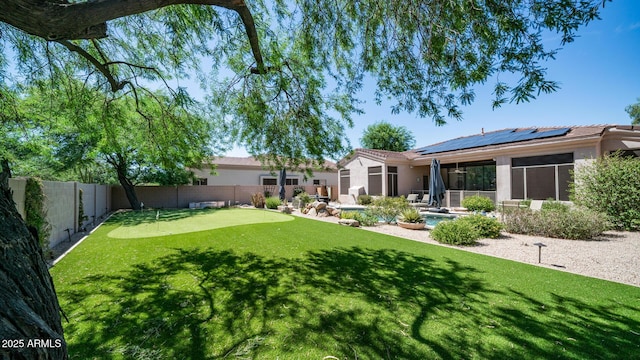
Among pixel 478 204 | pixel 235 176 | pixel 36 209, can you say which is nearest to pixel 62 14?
pixel 36 209

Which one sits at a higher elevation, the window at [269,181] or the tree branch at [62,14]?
the tree branch at [62,14]

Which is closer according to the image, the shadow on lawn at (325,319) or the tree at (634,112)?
the shadow on lawn at (325,319)

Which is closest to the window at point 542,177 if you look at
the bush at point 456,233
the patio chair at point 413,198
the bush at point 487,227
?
the patio chair at point 413,198

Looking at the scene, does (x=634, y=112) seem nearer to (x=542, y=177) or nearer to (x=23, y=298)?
(x=542, y=177)

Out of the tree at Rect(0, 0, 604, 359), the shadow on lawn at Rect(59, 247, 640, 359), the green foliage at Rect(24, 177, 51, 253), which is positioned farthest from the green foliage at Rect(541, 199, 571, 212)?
the green foliage at Rect(24, 177, 51, 253)

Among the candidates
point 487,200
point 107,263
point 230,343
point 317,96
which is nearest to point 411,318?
point 230,343

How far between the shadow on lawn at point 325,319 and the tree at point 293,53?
1961mm

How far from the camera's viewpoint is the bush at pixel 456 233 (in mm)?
8336

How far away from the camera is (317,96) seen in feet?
21.5

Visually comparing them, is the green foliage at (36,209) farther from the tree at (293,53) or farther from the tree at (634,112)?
the tree at (634,112)

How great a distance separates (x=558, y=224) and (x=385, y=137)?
3464 cm

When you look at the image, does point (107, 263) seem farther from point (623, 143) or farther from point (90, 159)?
point (623, 143)

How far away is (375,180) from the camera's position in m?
22.2

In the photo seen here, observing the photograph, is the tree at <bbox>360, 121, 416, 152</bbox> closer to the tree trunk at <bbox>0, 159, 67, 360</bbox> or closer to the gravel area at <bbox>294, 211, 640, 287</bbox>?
the gravel area at <bbox>294, 211, 640, 287</bbox>
